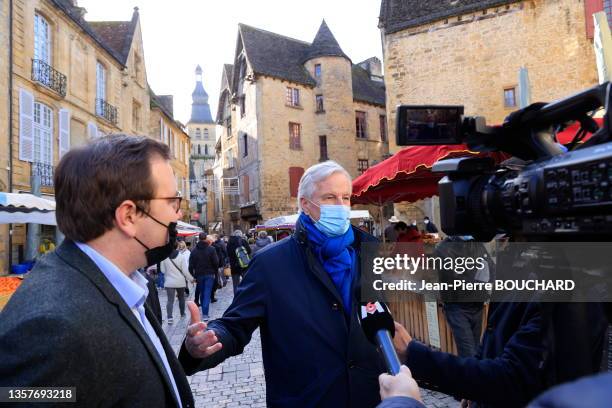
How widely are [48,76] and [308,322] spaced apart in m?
15.8

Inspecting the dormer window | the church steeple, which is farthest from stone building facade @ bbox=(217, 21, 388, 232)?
the church steeple

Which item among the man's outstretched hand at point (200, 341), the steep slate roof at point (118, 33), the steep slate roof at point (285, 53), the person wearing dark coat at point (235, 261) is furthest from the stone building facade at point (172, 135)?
the man's outstretched hand at point (200, 341)

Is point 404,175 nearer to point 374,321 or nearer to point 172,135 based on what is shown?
point 374,321

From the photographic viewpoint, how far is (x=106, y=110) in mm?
18422

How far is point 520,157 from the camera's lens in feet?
4.42

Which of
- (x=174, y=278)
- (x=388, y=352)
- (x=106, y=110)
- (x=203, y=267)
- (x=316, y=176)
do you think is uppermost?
(x=106, y=110)

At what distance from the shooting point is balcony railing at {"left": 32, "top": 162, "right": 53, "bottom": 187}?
13.3 m

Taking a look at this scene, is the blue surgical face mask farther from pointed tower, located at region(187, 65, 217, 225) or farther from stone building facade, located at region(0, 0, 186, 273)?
pointed tower, located at region(187, 65, 217, 225)

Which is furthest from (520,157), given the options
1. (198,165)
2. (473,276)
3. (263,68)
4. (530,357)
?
(198,165)

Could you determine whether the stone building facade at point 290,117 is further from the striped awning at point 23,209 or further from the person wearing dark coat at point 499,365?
the person wearing dark coat at point 499,365

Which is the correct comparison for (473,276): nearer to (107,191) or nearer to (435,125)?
(435,125)

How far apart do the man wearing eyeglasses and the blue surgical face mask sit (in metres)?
0.85

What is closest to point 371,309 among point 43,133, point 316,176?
point 316,176

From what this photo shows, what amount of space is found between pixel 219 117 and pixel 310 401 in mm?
38165
